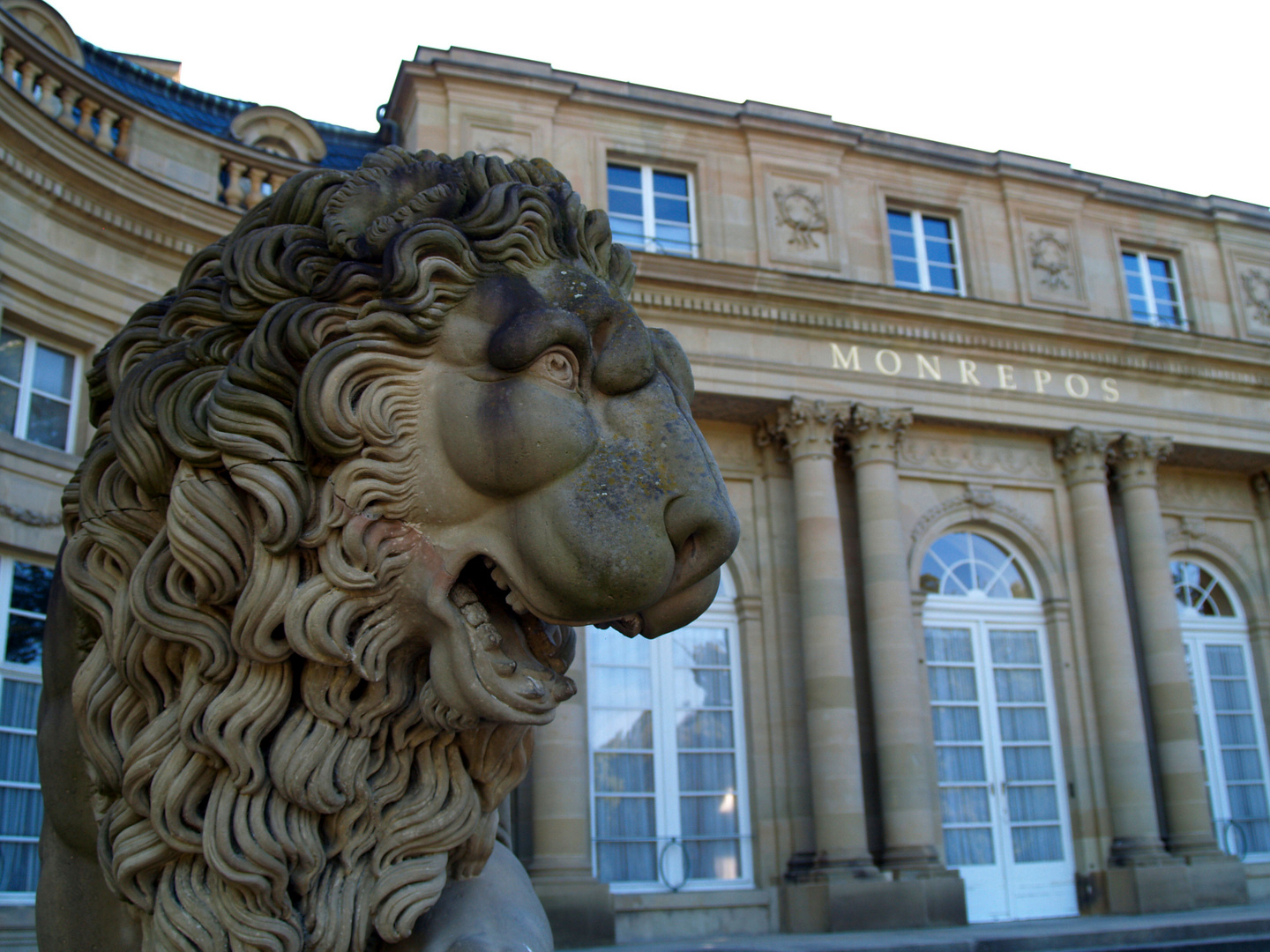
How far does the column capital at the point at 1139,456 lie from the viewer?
16.7 m

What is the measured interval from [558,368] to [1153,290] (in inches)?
760

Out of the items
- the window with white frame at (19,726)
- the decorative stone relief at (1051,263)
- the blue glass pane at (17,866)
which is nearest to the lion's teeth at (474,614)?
the window with white frame at (19,726)

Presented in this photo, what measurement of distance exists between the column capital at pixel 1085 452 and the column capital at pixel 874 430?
8.76 ft

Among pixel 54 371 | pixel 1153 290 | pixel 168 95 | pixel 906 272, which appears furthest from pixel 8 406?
pixel 1153 290

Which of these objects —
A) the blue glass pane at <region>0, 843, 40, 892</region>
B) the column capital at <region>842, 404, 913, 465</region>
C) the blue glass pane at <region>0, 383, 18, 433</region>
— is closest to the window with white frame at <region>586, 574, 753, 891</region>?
the column capital at <region>842, 404, 913, 465</region>

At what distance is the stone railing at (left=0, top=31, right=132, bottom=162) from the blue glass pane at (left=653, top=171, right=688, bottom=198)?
693cm

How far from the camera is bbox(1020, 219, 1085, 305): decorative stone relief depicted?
17.3 m

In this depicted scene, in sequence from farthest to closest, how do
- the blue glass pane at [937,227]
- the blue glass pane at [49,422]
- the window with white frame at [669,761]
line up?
the blue glass pane at [937,227] < the window with white frame at [669,761] < the blue glass pane at [49,422]

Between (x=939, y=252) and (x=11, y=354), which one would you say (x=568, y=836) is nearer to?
(x=11, y=354)

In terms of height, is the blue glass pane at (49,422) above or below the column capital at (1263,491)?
below

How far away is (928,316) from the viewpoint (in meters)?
15.8

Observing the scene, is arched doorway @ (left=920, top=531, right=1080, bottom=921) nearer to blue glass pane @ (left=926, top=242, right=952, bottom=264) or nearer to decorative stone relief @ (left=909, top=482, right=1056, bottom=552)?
decorative stone relief @ (left=909, top=482, right=1056, bottom=552)

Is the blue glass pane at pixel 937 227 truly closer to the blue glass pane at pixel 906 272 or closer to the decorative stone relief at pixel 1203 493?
the blue glass pane at pixel 906 272

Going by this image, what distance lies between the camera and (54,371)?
11086 mm
